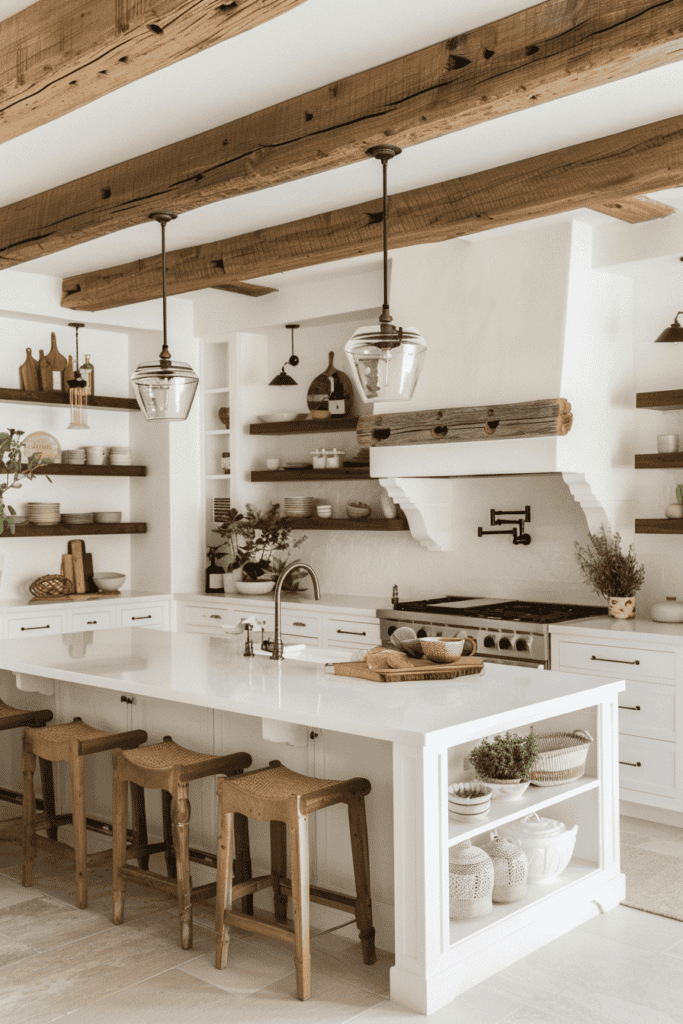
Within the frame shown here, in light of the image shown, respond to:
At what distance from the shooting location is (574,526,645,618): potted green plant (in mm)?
5105

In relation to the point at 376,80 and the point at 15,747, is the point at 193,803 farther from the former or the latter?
the point at 376,80

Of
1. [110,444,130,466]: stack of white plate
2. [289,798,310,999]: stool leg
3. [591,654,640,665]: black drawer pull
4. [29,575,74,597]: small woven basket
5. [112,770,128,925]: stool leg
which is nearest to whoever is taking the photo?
[289,798,310,999]: stool leg

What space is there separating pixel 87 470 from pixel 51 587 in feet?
2.76

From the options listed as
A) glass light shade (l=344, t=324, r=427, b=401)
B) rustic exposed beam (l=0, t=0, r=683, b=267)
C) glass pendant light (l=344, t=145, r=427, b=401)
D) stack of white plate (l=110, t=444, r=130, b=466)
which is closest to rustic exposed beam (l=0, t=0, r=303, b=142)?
rustic exposed beam (l=0, t=0, r=683, b=267)

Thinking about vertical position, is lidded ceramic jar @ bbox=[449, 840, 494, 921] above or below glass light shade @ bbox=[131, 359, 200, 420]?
below

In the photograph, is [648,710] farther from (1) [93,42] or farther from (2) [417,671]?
(1) [93,42]

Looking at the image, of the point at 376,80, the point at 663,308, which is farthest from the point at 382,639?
the point at 376,80

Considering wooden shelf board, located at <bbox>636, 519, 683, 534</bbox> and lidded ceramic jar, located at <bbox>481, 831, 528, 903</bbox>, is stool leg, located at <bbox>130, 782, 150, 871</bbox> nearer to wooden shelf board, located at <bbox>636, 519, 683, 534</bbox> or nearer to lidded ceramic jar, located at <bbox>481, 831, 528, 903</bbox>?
lidded ceramic jar, located at <bbox>481, 831, 528, 903</bbox>

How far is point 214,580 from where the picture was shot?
22.9ft

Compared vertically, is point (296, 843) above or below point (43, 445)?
below

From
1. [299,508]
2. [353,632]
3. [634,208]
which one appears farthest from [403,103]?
[299,508]

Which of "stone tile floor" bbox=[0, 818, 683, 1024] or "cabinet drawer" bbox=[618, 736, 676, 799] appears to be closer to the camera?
"stone tile floor" bbox=[0, 818, 683, 1024]

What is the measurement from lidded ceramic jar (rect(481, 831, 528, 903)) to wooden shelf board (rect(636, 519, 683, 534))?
87.4 inches

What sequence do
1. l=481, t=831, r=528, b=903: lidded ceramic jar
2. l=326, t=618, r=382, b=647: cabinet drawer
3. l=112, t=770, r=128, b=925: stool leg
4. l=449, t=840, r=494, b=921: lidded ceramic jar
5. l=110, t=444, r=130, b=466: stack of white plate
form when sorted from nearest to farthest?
1. l=449, t=840, r=494, b=921: lidded ceramic jar
2. l=481, t=831, r=528, b=903: lidded ceramic jar
3. l=112, t=770, r=128, b=925: stool leg
4. l=326, t=618, r=382, b=647: cabinet drawer
5. l=110, t=444, r=130, b=466: stack of white plate
